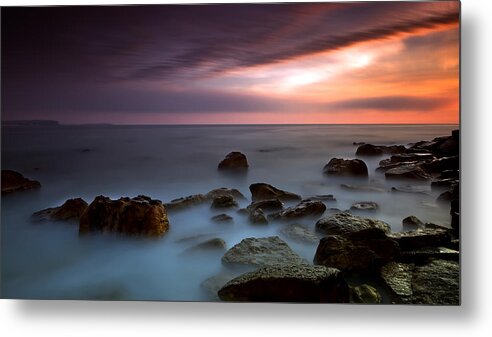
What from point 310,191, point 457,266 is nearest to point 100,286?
point 310,191

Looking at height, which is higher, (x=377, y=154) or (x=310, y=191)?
(x=377, y=154)

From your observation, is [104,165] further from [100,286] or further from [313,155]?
[313,155]

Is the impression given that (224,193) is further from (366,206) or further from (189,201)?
(366,206)

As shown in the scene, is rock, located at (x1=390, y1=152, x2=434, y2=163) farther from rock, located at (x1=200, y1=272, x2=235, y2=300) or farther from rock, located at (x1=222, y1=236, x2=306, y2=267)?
rock, located at (x1=200, y1=272, x2=235, y2=300)

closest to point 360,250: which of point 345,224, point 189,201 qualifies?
point 345,224

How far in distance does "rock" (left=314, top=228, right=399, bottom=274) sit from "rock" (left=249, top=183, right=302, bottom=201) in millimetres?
194

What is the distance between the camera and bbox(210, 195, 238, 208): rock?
194 cm

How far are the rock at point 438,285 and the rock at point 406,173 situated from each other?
284 millimetres

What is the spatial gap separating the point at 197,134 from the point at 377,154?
2.00 ft

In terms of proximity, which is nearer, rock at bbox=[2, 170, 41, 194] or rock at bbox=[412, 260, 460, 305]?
rock at bbox=[412, 260, 460, 305]

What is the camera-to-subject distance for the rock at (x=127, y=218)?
76.5 inches

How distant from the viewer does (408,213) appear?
1.90m

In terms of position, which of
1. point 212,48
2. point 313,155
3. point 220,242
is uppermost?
point 212,48

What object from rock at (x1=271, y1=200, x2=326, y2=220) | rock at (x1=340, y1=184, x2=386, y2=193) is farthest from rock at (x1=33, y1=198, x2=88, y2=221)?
rock at (x1=340, y1=184, x2=386, y2=193)
